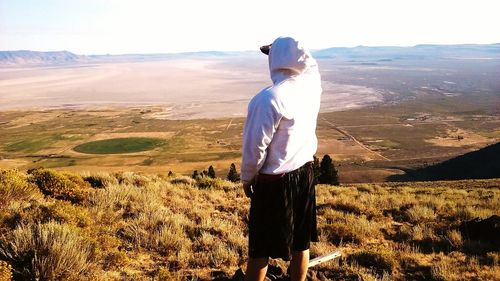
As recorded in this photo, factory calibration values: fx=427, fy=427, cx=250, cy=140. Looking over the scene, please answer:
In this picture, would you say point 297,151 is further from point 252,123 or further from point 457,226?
point 457,226

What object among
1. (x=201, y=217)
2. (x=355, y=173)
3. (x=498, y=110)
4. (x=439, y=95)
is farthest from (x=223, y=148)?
(x=439, y=95)

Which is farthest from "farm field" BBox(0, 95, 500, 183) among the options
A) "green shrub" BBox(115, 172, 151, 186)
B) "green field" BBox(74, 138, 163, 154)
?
"green shrub" BBox(115, 172, 151, 186)

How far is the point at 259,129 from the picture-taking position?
10.1 ft

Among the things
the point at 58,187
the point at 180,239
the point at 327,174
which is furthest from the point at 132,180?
the point at 327,174

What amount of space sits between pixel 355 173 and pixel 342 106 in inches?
3426

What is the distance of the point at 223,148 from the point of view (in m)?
71.2

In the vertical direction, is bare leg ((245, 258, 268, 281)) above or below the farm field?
above

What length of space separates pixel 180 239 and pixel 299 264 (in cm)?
223

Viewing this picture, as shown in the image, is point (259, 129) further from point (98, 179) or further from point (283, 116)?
point (98, 179)

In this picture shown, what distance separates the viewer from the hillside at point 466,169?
44294 mm

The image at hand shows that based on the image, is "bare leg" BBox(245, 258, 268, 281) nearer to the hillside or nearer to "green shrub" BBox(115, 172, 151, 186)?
"green shrub" BBox(115, 172, 151, 186)

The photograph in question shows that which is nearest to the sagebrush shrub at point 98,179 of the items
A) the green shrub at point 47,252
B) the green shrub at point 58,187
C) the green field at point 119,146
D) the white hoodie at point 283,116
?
the green shrub at point 58,187

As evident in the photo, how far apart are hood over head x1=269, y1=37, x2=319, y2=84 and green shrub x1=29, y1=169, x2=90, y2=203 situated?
496 cm

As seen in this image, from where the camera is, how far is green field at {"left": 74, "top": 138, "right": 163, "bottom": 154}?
6994 centimetres
